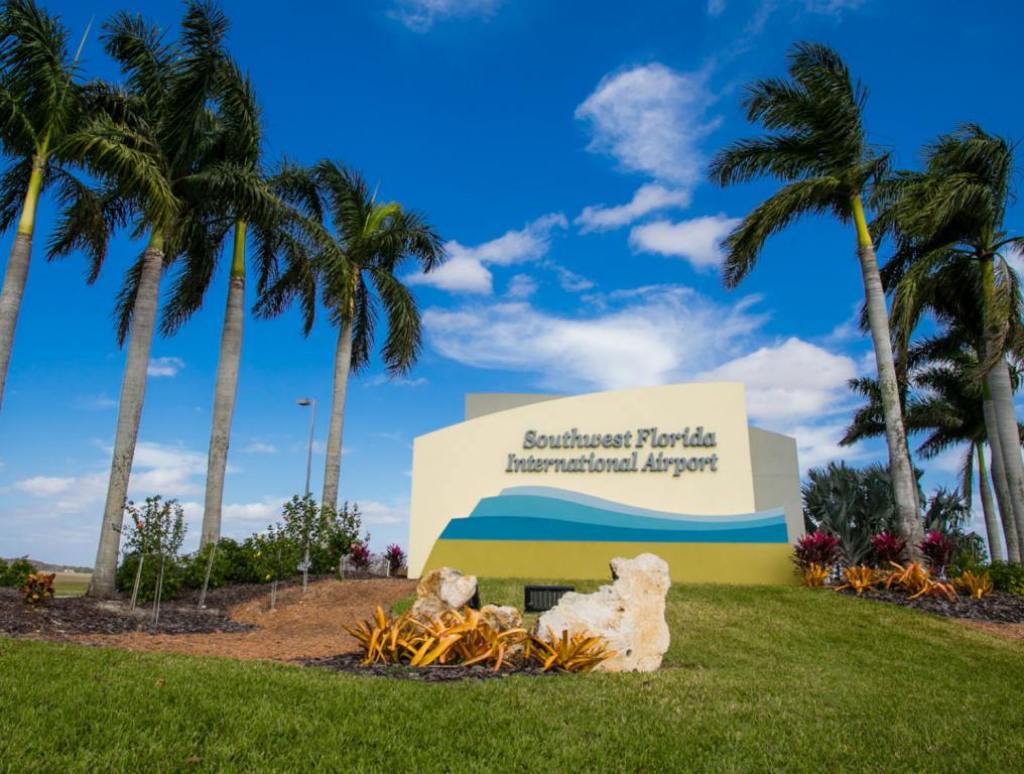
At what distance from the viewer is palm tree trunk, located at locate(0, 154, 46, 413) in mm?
13578

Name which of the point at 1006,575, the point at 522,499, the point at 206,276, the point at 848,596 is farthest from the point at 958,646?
the point at 206,276

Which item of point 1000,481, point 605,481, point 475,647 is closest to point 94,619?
point 475,647

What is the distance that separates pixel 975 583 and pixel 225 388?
18.2 metres

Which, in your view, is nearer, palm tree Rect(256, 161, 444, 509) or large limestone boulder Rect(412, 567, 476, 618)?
large limestone boulder Rect(412, 567, 476, 618)

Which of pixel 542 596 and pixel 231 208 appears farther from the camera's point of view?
pixel 231 208

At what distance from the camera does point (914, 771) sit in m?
4.62

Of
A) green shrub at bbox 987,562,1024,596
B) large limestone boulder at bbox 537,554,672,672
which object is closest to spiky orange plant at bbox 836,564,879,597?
green shrub at bbox 987,562,1024,596

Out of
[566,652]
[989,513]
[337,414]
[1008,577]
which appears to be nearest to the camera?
[566,652]

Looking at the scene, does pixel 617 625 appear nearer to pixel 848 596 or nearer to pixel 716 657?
pixel 716 657

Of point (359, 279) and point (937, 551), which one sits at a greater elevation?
point (359, 279)

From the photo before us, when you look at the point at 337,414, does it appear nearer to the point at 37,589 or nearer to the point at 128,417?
the point at 128,417

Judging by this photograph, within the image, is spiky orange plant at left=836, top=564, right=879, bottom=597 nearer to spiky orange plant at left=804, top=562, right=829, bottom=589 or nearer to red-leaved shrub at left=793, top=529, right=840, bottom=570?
spiky orange plant at left=804, top=562, right=829, bottom=589

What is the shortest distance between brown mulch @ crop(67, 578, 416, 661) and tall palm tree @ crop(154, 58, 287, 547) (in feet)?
11.3

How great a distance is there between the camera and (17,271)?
14.0m
